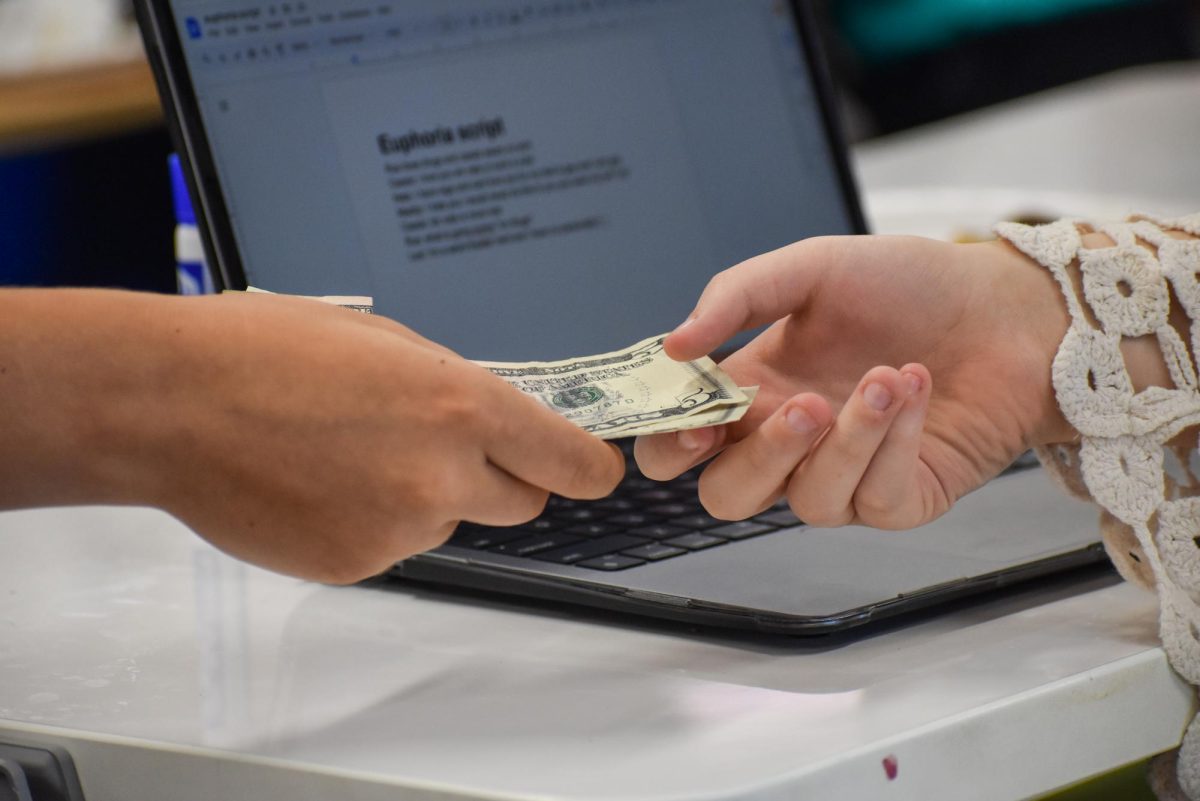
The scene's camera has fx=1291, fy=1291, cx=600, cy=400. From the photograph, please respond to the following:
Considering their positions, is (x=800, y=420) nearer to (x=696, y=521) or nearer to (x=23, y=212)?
(x=696, y=521)

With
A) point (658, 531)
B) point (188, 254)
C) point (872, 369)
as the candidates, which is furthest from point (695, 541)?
point (188, 254)

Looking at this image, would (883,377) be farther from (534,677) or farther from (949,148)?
(949,148)

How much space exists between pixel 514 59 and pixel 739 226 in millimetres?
179

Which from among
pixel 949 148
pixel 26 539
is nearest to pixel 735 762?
pixel 26 539

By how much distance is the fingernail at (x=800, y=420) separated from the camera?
456 millimetres

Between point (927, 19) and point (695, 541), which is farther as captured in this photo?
point (927, 19)

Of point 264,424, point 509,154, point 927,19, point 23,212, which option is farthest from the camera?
point 927,19

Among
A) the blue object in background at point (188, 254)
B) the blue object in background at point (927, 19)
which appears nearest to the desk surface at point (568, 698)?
the blue object in background at point (188, 254)

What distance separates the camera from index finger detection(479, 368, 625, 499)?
1.36ft

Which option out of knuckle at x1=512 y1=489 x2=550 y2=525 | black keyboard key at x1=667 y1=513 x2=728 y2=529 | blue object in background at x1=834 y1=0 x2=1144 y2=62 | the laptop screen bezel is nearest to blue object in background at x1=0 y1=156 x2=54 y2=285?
the laptop screen bezel

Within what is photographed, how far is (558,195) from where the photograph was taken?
2.52 ft

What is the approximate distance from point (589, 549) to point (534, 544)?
0.09ft

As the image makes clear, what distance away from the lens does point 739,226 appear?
0.84m

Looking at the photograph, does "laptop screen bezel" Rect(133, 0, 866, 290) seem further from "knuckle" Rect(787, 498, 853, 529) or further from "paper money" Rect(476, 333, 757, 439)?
"knuckle" Rect(787, 498, 853, 529)
